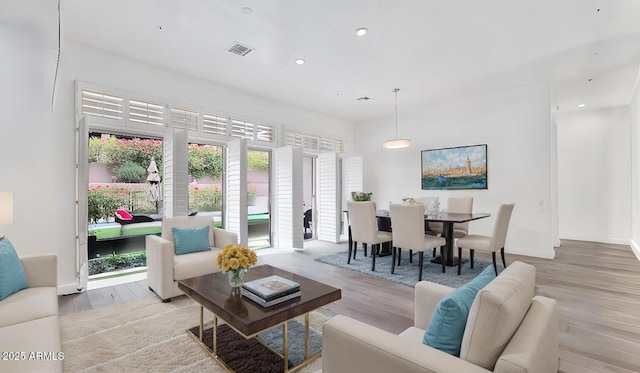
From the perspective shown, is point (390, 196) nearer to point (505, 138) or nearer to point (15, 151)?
point (505, 138)

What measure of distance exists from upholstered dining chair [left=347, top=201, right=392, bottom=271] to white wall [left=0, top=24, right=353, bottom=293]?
361cm

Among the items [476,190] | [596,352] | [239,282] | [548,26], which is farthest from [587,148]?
[239,282]

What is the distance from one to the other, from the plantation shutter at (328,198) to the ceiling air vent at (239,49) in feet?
10.9

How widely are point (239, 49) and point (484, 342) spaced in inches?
151

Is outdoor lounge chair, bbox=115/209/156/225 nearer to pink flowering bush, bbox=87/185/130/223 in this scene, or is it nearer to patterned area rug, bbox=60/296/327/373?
pink flowering bush, bbox=87/185/130/223

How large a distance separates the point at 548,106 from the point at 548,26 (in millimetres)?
2225

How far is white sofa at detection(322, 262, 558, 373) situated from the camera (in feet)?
3.28

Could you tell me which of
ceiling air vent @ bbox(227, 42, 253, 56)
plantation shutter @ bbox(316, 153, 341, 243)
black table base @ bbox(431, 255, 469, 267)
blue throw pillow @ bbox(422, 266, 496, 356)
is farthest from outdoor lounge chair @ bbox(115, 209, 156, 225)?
blue throw pillow @ bbox(422, 266, 496, 356)

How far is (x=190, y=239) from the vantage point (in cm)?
360

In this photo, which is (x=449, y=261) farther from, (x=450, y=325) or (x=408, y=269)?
(x=450, y=325)

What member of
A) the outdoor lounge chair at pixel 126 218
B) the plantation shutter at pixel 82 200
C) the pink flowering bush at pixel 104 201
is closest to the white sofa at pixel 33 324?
the plantation shutter at pixel 82 200

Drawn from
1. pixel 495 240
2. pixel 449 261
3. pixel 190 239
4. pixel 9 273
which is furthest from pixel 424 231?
pixel 9 273

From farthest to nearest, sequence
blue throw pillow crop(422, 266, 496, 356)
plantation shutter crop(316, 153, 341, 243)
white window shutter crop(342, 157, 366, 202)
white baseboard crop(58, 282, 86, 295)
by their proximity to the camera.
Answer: white window shutter crop(342, 157, 366, 202) → plantation shutter crop(316, 153, 341, 243) → white baseboard crop(58, 282, 86, 295) → blue throw pillow crop(422, 266, 496, 356)

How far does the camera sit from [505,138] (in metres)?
5.45
